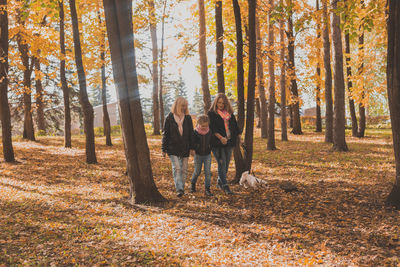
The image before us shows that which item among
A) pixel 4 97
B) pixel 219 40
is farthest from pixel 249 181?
pixel 4 97

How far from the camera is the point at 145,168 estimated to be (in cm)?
620

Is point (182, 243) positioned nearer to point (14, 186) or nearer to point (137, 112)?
point (137, 112)

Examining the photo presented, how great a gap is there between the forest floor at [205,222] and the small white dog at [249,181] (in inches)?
6.6

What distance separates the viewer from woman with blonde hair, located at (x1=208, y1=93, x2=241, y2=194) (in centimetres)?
674

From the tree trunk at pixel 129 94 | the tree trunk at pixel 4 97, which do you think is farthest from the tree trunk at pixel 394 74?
the tree trunk at pixel 4 97

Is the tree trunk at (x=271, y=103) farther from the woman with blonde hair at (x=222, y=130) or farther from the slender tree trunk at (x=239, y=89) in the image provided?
the woman with blonde hair at (x=222, y=130)

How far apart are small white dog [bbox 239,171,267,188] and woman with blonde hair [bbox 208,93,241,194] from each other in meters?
0.62

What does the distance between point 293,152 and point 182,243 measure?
9.41 m

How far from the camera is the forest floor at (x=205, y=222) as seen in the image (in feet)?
13.2

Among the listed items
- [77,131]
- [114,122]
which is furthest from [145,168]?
[114,122]

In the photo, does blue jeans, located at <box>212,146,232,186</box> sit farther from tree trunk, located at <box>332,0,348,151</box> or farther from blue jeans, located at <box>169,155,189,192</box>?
tree trunk, located at <box>332,0,348,151</box>

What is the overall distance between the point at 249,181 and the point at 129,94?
10.9 ft

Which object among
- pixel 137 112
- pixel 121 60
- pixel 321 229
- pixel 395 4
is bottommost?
pixel 321 229

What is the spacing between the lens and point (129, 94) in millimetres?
5984
